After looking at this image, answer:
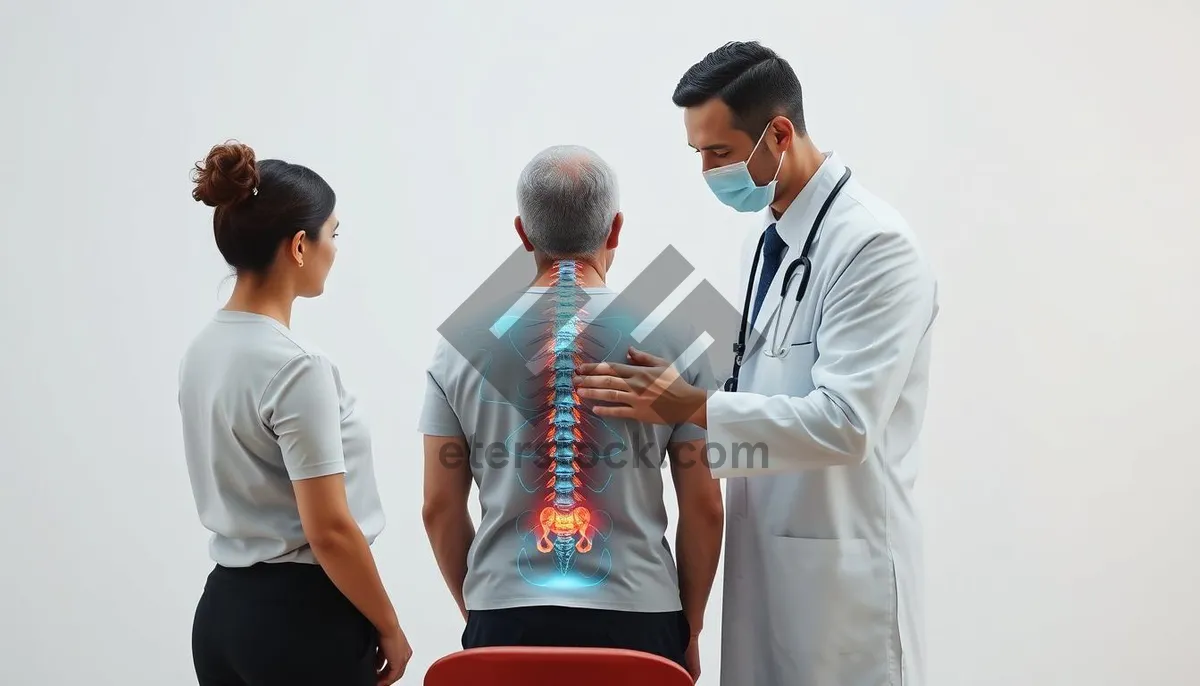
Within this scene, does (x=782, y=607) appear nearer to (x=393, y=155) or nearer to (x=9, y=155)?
(x=393, y=155)

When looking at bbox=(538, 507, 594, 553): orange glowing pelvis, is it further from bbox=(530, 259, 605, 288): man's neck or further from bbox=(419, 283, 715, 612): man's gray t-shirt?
bbox=(530, 259, 605, 288): man's neck

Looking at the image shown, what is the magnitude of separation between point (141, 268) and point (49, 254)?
29 centimetres

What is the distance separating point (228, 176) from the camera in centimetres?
154

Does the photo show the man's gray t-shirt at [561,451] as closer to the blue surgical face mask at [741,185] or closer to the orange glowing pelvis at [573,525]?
the orange glowing pelvis at [573,525]

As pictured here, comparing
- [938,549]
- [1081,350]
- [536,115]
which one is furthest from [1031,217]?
[536,115]

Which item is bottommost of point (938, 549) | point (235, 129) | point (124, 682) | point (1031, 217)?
point (124, 682)

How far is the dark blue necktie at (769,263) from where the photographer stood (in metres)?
1.87

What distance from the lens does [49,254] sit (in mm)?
3105

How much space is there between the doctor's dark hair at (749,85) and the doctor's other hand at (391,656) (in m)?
1.08

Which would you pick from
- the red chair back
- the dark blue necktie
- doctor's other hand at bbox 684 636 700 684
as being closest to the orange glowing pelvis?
the red chair back

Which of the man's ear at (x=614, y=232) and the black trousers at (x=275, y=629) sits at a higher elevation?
the man's ear at (x=614, y=232)

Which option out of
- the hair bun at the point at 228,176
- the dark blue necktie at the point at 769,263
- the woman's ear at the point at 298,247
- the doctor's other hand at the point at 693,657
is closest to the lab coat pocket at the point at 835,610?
the doctor's other hand at the point at 693,657

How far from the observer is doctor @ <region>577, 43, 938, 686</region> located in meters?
1.58

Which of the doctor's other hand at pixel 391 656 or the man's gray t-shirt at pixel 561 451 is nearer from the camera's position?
the man's gray t-shirt at pixel 561 451
